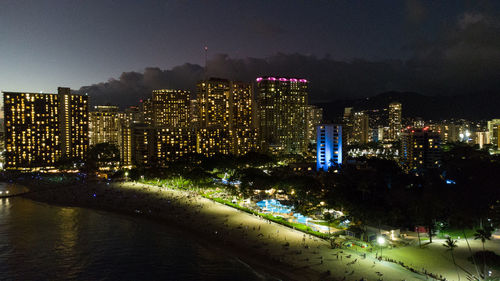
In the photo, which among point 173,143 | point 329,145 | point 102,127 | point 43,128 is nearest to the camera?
point 329,145

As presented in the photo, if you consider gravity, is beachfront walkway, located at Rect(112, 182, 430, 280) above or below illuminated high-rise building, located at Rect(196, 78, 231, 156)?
below

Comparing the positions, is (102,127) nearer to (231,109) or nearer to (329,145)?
(231,109)

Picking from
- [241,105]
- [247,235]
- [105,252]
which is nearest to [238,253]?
[247,235]

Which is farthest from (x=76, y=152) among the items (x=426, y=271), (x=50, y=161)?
(x=426, y=271)

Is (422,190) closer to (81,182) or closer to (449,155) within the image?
(449,155)

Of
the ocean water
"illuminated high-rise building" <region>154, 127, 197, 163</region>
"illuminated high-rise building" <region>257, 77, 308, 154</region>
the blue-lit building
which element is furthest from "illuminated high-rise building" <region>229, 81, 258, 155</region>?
the ocean water

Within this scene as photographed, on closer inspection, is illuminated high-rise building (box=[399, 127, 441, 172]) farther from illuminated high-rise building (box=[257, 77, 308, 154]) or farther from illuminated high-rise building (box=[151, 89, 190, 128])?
illuminated high-rise building (box=[151, 89, 190, 128])
